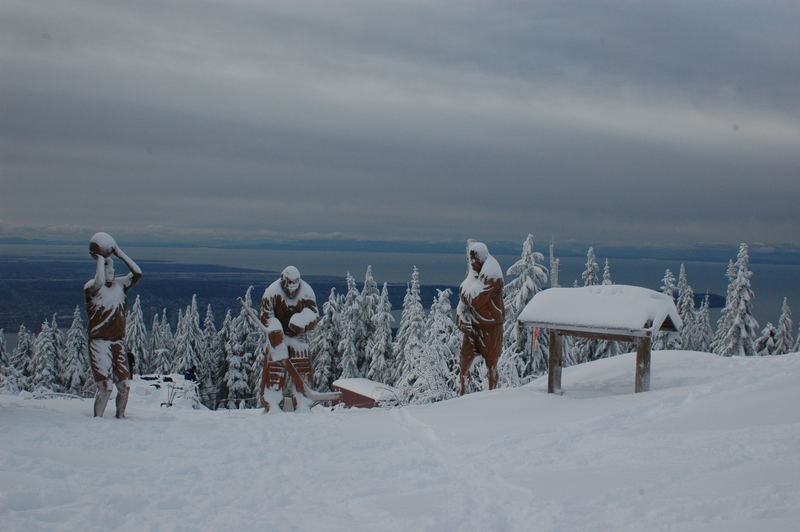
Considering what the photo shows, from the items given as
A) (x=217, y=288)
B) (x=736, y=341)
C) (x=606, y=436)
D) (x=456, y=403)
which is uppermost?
(x=606, y=436)

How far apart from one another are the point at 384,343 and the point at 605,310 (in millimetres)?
28768

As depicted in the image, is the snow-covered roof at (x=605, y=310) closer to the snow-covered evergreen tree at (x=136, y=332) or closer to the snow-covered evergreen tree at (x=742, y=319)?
the snow-covered evergreen tree at (x=742, y=319)

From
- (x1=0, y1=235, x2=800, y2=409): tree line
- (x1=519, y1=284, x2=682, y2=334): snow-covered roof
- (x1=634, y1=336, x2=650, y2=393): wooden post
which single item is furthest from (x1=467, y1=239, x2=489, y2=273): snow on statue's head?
(x1=0, y1=235, x2=800, y2=409): tree line

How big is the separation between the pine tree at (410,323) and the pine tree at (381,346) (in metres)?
0.95

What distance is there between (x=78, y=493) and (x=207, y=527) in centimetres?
167

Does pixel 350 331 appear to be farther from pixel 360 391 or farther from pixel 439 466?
pixel 439 466

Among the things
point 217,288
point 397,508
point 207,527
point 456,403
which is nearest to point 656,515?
point 397,508

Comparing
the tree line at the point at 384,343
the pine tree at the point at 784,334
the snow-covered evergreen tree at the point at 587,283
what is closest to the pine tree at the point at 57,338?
the tree line at the point at 384,343

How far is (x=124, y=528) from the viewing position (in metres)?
5.37

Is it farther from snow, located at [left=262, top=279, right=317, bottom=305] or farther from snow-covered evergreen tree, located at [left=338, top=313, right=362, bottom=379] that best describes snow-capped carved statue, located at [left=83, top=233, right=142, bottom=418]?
snow-covered evergreen tree, located at [left=338, top=313, right=362, bottom=379]

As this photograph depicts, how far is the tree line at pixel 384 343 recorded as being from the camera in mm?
27016

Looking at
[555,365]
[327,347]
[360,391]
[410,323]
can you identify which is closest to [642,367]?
[555,365]

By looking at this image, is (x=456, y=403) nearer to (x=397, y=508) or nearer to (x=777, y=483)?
(x=397, y=508)

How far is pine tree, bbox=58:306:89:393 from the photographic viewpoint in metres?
43.3
